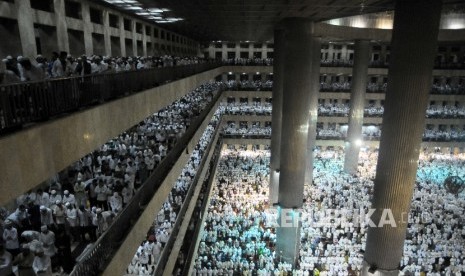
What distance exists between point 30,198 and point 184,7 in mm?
10909

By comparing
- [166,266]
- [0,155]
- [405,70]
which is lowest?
[166,266]

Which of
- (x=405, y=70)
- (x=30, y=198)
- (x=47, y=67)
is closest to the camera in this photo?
(x=47, y=67)

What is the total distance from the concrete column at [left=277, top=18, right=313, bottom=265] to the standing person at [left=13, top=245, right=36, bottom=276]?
15.6 meters

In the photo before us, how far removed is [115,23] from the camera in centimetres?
1905

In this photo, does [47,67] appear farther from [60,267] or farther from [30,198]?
[60,267]

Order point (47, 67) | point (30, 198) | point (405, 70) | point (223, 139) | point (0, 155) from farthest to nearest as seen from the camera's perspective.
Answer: point (223, 139), point (405, 70), point (30, 198), point (47, 67), point (0, 155)

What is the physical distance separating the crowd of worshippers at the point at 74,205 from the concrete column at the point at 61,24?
405cm

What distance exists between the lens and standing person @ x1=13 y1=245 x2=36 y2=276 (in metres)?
5.75

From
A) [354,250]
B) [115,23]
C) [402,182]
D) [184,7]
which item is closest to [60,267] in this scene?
[402,182]

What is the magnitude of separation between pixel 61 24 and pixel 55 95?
7952 mm

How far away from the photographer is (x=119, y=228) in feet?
27.1

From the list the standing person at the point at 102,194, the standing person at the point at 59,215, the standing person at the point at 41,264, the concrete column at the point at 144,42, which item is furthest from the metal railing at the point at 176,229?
the concrete column at the point at 144,42

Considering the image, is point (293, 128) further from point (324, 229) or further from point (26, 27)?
point (26, 27)

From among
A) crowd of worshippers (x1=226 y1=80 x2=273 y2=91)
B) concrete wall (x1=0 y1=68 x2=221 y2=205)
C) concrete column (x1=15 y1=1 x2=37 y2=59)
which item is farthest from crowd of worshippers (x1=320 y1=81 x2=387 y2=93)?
concrete wall (x1=0 y1=68 x2=221 y2=205)
